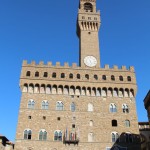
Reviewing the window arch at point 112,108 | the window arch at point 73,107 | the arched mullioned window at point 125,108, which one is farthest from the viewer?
the arched mullioned window at point 125,108

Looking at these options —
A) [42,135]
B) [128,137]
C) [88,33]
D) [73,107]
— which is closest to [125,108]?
[128,137]

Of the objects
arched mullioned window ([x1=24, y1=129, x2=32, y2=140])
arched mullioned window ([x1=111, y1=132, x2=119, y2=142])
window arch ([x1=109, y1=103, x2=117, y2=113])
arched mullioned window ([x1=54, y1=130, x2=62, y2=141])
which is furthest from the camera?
window arch ([x1=109, y1=103, x2=117, y2=113])

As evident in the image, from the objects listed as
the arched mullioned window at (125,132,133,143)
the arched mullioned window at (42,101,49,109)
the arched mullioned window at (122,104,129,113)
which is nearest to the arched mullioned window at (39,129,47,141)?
the arched mullioned window at (42,101,49,109)

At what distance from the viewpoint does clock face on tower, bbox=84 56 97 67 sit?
42.2m

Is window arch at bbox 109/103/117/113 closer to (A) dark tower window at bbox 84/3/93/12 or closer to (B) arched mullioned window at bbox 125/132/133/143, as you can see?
(B) arched mullioned window at bbox 125/132/133/143

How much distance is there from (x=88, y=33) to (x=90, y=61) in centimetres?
595

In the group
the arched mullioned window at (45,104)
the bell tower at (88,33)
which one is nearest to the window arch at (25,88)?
the arched mullioned window at (45,104)

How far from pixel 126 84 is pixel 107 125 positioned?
752 centimetres

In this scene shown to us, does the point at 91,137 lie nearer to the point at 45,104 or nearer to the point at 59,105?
the point at 59,105

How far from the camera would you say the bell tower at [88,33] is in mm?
42594

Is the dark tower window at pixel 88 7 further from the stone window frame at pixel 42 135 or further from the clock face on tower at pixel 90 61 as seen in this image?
the stone window frame at pixel 42 135

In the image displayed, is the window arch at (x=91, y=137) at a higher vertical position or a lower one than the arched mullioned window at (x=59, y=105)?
lower

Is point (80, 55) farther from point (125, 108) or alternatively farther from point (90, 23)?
point (125, 108)

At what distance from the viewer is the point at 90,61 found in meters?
42.5
